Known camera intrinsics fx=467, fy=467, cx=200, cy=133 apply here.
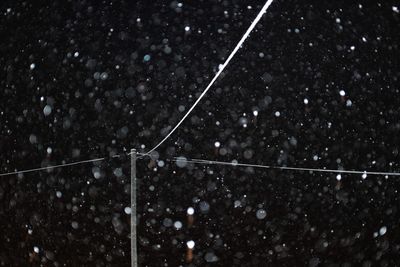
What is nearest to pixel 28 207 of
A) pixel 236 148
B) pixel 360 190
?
pixel 236 148

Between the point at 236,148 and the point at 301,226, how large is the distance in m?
0.11

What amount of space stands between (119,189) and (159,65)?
5.2 inches

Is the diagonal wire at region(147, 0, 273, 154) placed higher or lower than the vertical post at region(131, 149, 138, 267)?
higher

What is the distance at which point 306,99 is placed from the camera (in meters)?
0.47

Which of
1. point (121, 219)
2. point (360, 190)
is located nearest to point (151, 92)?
point (121, 219)

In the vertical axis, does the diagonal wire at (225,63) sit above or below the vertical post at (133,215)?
above

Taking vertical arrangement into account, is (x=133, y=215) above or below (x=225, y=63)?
below

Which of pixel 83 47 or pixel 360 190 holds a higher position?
pixel 83 47

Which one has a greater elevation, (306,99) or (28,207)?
(306,99)

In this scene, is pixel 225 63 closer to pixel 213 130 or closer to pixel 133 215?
pixel 213 130

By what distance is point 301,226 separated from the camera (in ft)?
1.57

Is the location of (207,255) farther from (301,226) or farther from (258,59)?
(258,59)

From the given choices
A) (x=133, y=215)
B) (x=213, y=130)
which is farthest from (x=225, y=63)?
(x=133, y=215)

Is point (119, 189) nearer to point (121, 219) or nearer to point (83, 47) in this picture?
point (121, 219)
